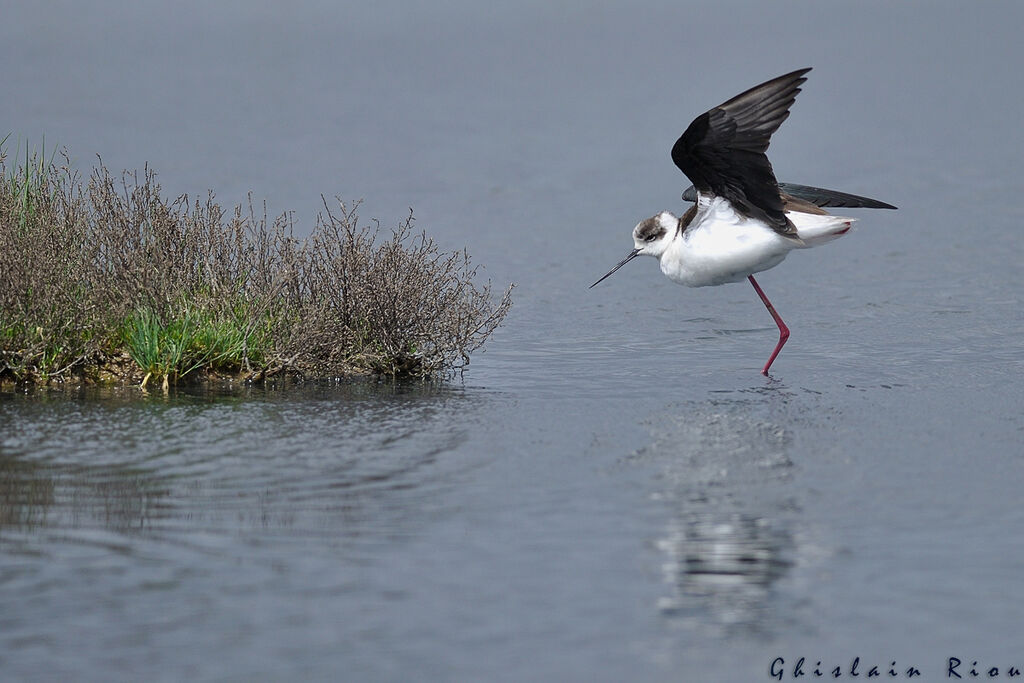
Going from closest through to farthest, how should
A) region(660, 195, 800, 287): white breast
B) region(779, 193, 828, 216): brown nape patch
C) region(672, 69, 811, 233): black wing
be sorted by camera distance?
region(672, 69, 811, 233): black wing → region(660, 195, 800, 287): white breast → region(779, 193, 828, 216): brown nape patch

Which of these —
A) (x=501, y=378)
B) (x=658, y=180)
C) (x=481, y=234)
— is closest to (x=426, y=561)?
(x=501, y=378)

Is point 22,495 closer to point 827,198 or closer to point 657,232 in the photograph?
point 657,232

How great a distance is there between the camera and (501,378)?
956cm

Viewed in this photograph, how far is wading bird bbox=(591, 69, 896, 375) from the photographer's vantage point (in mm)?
8641

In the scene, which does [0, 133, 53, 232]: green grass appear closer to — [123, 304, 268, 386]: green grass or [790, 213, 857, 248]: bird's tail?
[123, 304, 268, 386]: green grass

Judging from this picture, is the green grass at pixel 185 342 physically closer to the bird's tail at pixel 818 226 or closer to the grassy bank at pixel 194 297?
the grassy bank at pixel 194 297

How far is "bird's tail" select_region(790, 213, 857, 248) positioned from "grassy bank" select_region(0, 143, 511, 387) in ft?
6.65

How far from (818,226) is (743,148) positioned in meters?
0.89

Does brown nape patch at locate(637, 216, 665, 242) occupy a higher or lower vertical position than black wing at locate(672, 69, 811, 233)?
lower

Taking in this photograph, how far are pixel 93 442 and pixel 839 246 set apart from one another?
37.3ft

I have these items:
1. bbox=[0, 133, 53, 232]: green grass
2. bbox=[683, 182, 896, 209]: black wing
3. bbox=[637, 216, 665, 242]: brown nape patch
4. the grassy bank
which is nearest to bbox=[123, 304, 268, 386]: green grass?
the grassy bank

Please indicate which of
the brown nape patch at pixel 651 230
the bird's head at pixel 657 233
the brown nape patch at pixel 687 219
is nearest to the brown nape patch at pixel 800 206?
the brown nape patch at pixel 687 219

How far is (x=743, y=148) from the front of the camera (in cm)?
883

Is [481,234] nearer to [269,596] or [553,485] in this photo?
[553,485]
